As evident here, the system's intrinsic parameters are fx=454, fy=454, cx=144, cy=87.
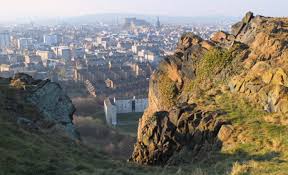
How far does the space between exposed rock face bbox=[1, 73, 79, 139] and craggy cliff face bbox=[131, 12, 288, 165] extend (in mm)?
2892

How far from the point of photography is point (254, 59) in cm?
1742

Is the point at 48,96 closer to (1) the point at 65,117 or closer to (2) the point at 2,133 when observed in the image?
(1) the point at 65,117

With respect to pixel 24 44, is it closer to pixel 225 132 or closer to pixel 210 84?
pixel 210 84

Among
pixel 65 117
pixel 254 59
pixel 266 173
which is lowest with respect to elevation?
pixel 65 117

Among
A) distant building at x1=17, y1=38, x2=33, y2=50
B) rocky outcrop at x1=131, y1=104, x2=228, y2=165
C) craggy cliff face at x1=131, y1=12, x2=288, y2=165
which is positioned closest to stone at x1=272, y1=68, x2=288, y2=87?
craggy cliff face at x1=131, y1=12, x2=288, y2=165

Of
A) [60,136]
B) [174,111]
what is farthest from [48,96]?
[174,111]

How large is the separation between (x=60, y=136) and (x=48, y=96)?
4.43 m

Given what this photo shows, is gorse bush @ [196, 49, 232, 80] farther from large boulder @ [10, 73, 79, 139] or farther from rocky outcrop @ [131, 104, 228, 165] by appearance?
large boulder @ [10, 73, 79, 139]

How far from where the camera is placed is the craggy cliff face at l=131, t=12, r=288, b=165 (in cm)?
1377

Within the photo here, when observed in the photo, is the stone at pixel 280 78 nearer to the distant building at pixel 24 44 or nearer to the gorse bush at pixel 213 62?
the gorse bush at pixel 213 62

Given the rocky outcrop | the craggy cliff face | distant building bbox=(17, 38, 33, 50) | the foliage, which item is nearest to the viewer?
the rocky outcrop

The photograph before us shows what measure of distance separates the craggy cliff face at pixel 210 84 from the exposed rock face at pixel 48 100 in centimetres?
289

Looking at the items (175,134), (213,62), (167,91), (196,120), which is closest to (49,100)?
(175,134)

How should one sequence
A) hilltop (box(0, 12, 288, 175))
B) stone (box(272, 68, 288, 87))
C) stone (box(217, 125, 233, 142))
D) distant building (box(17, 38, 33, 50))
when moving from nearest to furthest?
hilltop (box(0, 12, 288, 175)), stone (box(217, 125, 233, 142)), stone (box(272, 68, 288, 87)), distant building (box(17, 38, 33, 50))
